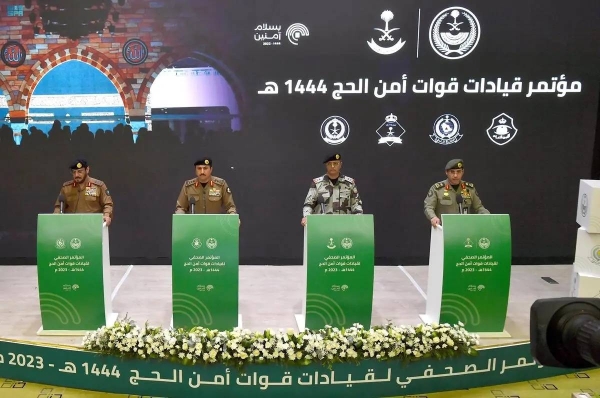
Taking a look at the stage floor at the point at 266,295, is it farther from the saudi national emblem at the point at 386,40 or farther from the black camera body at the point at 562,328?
the black camera body at the point at 562,328

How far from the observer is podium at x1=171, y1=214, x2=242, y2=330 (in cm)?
385

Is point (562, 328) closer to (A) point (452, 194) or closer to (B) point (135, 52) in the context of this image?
(A) point (452, 194)

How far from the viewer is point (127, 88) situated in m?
5.65

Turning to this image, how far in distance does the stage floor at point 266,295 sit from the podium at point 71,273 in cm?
16

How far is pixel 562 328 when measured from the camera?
116cm

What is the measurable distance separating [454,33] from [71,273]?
4.34m

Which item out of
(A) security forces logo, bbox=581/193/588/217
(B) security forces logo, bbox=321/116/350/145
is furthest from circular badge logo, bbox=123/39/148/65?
(A) security forces logo, bbox=581/193/588/217

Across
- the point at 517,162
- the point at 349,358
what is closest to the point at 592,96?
the point at 517,162

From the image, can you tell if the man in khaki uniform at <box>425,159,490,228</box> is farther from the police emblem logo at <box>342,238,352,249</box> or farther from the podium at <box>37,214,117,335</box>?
the podium at <box>37,214,117,335</box>

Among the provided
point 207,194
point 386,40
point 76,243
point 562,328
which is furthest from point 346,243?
point 562,328

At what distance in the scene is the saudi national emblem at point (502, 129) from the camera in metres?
5.79

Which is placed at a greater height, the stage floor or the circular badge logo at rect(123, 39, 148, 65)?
the circular badge logo at rect(123, 39, 148, 65)

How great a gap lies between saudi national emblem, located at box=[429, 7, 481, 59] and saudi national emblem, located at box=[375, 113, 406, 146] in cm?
85

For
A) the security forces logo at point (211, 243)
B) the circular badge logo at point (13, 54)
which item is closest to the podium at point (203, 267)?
the security forces logo at point (211, 243)
